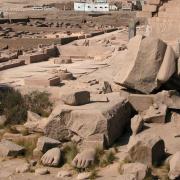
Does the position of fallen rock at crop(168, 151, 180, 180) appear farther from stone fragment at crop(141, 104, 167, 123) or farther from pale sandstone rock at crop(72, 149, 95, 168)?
stone fragment at crop(141, 104, 167, 123)

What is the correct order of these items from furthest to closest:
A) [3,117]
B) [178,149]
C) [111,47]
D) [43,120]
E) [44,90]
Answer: [111,47] < [44,90] < [3,117] < [43,120] < [178,149]

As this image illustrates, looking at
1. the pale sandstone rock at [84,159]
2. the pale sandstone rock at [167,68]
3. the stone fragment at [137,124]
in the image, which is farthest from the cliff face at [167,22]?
the pale sandstone rock at [84,159]

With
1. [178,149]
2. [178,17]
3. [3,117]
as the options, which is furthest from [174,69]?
[178,17]

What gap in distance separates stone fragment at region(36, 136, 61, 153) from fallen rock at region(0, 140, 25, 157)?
0.28m

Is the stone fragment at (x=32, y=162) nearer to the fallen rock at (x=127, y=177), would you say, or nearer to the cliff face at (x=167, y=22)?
the fallen rock at (x=127, y=177)

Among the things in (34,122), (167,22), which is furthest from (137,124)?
(167,22)

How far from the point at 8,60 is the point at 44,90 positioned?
24.3 ft

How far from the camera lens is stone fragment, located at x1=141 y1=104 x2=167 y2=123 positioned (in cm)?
820

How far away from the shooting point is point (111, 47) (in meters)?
18.9

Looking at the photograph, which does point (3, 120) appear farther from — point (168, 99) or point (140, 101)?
point (168, 99)

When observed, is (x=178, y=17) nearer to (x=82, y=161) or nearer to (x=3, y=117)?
(x=3, y=117)

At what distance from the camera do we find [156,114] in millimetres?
8219

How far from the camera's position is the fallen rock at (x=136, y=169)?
5976 mm

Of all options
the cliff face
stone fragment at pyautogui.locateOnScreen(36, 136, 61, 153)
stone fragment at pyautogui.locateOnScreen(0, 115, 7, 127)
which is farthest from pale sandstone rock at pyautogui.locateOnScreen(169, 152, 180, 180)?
the cliff face
